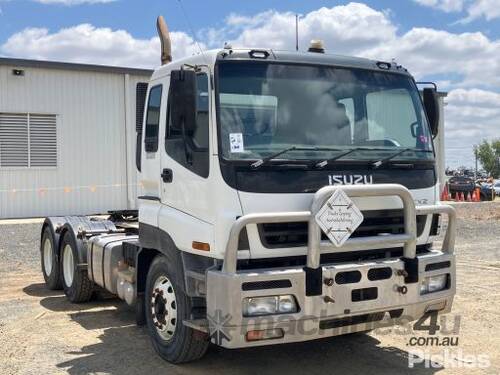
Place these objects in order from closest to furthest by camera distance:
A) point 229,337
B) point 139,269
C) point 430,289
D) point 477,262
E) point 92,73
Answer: point 229,337 → point 430,289 → point 139,269 → point 477,262 → point 92,73

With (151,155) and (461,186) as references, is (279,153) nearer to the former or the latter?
(151,155)

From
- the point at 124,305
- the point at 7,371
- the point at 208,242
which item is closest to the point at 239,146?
the point at 208,242

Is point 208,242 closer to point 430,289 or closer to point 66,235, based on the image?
point 430,289

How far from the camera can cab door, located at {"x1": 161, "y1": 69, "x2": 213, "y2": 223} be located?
15.9 ft

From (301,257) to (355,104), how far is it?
1480 millimetres

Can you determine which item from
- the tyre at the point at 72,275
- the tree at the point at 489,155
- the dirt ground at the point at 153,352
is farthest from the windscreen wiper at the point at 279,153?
the tree at the point at 489,155

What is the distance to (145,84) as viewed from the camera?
20.7 feet

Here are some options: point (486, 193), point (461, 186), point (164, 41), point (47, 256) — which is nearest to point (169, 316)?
point (164, 41)

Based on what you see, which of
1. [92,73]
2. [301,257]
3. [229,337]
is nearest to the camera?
[229,337]

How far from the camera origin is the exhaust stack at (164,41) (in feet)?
21.0

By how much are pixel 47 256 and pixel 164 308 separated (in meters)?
4.73

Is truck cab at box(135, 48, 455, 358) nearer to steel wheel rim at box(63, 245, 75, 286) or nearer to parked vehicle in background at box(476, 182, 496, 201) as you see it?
steel wheel rim at box(63, 245, 75, 286)

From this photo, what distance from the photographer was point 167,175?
548 centimetres

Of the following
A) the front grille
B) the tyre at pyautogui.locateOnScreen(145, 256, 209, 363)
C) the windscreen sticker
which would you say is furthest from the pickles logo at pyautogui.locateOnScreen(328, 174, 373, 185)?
the tyre at pyautogui.locateOnScreen(145, 256, 209, 363)
